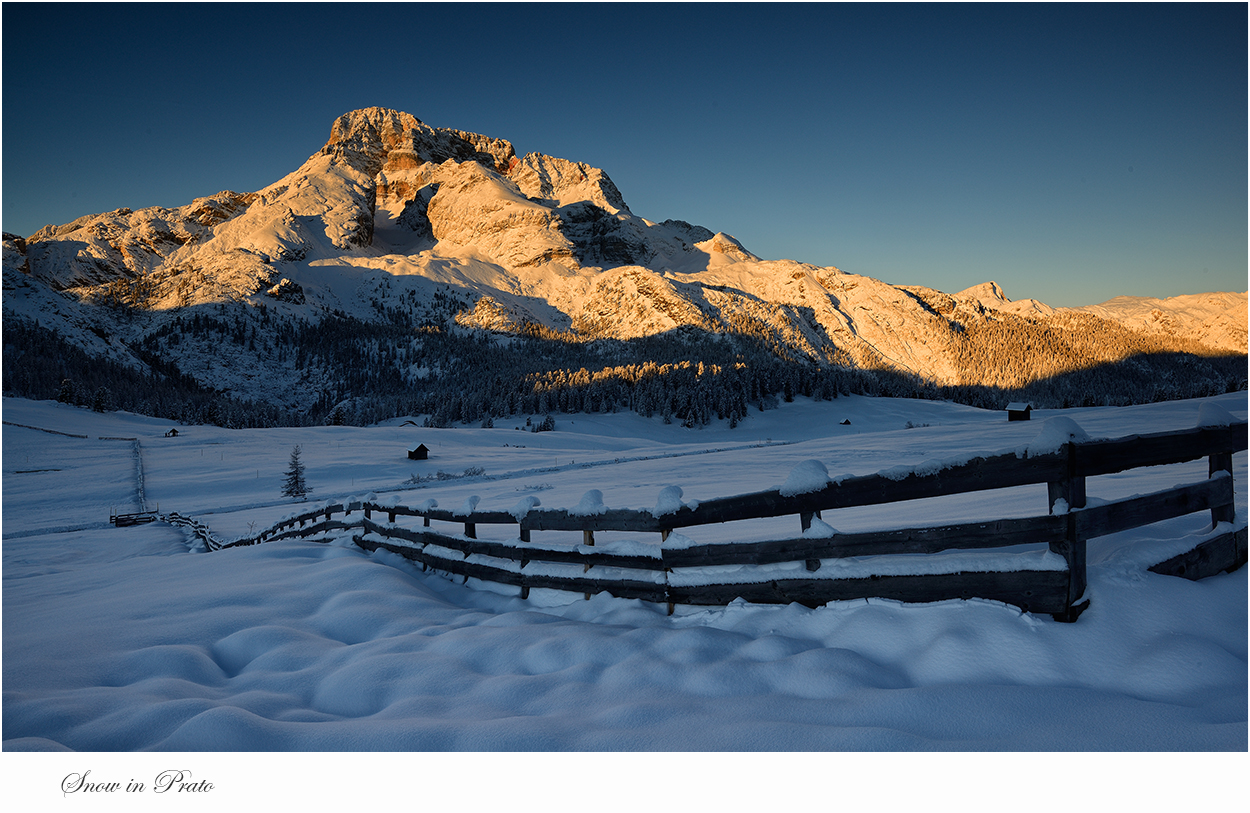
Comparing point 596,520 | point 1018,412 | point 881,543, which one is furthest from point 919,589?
point 1018,412

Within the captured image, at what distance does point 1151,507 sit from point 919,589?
1648mm

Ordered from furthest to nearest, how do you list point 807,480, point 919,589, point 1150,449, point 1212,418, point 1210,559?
point 807,480 < point 1212,418 < point 1210,559 < point 919,589 < point 1150,449

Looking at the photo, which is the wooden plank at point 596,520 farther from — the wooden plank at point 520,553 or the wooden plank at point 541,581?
the wooden plank at point 541,581

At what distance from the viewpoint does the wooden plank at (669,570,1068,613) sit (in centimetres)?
348

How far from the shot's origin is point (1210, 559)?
403cm

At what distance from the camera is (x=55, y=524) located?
947 inches

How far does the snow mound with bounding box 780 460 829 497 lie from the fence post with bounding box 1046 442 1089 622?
1.39 meters

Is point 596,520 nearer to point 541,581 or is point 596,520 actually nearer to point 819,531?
point 541,581

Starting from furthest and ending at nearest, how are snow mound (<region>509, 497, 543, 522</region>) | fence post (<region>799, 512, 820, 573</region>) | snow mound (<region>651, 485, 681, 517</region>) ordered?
snow mound (<region>509, 497, 543, 522</region>) → snow mound (<region>651, 485, 681, 517</region>) → fence post (<region>799, 512, 820, 573</region>)

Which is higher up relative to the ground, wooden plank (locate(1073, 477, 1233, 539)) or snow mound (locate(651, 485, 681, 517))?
wooden plank (locate(1073, 477, 1233, 539))

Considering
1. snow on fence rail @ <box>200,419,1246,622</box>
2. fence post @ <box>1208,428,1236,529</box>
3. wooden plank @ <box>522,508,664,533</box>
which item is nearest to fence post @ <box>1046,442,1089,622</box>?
snow on fence rail @ <box>200,419,1246,622</box>

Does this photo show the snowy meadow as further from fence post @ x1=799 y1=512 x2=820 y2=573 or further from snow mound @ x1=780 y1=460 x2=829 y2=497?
snow mound @ x1=780 y1=460 x2=829 y2=497

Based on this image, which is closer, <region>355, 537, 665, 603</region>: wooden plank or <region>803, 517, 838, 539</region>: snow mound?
<region>803, 517, 838, 539</region>: snow mound

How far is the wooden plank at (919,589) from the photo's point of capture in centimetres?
348
